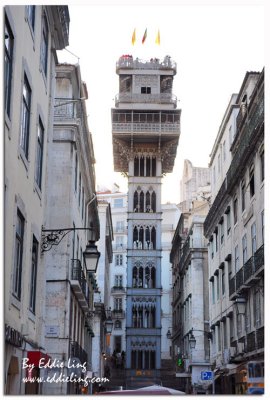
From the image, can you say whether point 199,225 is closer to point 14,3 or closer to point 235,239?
point 235,239

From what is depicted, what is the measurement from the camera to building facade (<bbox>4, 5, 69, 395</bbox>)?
1404cm

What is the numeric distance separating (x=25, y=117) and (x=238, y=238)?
18.4 meters

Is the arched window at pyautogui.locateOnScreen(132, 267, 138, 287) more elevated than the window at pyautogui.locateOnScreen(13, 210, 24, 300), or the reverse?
the arched window at pyautogui.locateOnScreen(132, 267, 138, 287)

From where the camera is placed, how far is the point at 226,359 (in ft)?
114

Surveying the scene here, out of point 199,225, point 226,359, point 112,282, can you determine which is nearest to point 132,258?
point 199,225

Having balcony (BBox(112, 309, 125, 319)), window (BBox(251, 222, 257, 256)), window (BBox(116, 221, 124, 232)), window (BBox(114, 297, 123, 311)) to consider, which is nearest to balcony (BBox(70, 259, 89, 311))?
window (BBox(251, 222, 257, 256))

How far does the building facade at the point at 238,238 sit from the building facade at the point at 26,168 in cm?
550

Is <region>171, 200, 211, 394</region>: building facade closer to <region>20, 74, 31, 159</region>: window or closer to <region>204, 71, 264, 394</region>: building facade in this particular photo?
<region>204, 71, 264, 394</region>: building facade

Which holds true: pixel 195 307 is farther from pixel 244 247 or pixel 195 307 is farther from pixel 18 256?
pixel 18 256

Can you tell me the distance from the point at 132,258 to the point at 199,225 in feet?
65.3

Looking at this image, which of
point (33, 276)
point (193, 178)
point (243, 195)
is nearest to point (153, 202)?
point (193, 178)

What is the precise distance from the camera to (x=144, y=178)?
7769 cm

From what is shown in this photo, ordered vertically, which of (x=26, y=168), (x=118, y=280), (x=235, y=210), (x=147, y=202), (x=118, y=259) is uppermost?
(x=147, y=202)

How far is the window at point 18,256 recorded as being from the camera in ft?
49.9
